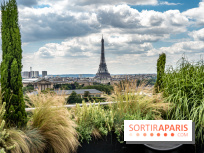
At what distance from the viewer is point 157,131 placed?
126 inches

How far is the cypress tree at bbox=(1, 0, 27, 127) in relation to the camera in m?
3.09

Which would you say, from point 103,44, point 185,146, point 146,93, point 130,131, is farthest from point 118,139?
point 103,44

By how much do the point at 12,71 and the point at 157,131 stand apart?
2.60 metres

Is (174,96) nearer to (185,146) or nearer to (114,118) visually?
(185,146)

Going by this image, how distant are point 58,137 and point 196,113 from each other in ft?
8.17

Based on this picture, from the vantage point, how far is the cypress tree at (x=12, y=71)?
3086 mm

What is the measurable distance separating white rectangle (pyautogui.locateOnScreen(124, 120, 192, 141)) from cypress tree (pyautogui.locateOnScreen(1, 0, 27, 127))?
1.78m

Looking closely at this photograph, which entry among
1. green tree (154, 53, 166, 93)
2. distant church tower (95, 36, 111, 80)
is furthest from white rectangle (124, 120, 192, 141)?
distant church tower (95, 36, 111, 80)

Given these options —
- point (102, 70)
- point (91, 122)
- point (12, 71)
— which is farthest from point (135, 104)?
point (102, 70)

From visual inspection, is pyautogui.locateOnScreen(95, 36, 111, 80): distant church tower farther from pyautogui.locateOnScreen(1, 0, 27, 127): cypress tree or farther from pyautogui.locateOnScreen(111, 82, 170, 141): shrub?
pyautogui.locateOnScreen(1, 0, 27, 127): cypress tree

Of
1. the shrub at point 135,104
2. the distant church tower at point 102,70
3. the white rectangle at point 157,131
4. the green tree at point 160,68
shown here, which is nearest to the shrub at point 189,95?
the shrub at point 135,104

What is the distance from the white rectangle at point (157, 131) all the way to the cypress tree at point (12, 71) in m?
1.78

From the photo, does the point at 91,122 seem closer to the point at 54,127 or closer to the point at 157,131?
the point at 54,127

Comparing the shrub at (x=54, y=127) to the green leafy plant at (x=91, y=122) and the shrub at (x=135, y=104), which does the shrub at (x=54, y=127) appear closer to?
the green leafy plant at (x=91, y=122)
